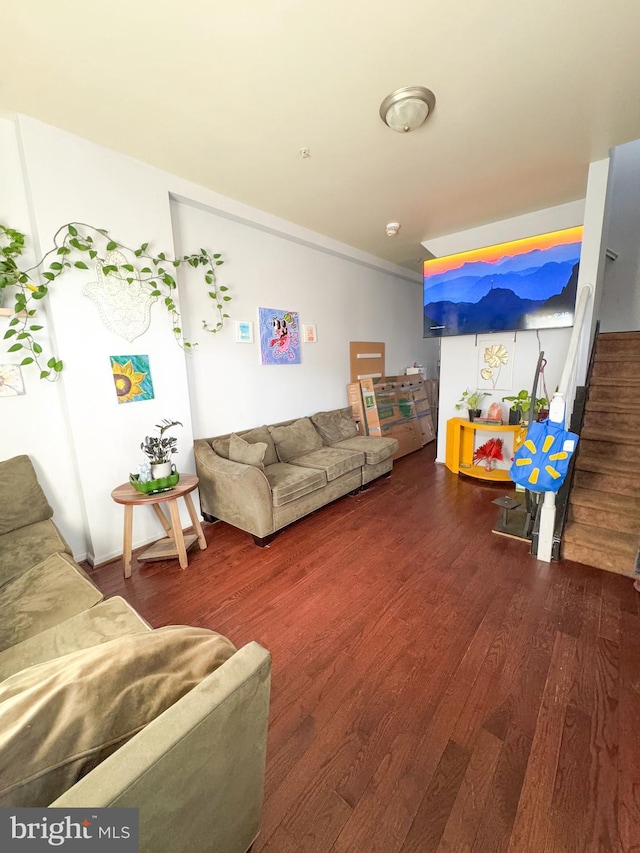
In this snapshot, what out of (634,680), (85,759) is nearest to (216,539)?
(85,759)

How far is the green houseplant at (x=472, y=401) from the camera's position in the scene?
409cm

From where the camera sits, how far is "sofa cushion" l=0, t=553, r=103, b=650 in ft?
4.46

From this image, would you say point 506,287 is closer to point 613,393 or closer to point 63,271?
point 613,393

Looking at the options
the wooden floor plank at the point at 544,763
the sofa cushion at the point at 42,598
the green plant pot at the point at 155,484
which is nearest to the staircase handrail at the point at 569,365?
the wooden floor plank at the point at 544,763

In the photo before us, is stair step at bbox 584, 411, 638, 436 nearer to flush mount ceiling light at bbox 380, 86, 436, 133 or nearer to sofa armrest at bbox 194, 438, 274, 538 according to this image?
flush mount ceiling light at bbox 380, 86, 436, 133

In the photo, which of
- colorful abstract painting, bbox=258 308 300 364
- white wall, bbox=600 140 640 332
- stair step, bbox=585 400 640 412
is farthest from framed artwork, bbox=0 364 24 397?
white wall, bbox=600 140 640 332

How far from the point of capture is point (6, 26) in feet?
4.83

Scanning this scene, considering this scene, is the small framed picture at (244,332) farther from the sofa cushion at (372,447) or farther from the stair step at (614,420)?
the stair step at (614,420)

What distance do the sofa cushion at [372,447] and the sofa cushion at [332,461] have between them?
11 cm

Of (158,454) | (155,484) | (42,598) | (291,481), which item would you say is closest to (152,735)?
(42,598)

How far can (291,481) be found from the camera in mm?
2830

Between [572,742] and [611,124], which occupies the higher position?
[611,124]

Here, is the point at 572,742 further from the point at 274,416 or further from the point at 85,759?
the point at 274,416

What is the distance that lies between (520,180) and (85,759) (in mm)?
4036
